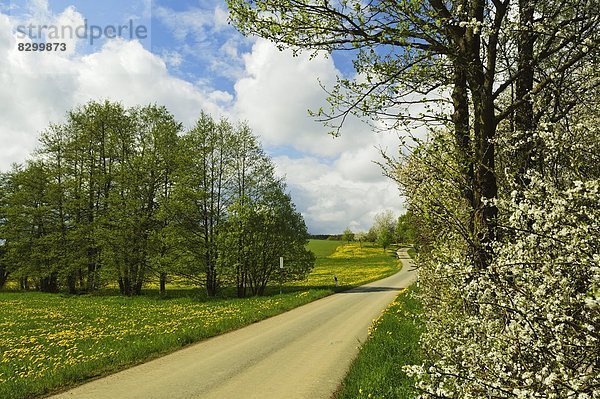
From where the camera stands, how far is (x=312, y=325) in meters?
15.2

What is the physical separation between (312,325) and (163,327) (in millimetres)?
6210

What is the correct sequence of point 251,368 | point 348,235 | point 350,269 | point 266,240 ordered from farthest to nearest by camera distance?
point 348,235 < point 350,269 < point 266,240 < point 251,368

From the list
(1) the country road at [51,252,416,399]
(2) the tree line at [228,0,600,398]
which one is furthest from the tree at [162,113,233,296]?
(2) the tree line at [228,0,600,398]

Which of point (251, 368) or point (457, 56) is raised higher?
point (457, 56)

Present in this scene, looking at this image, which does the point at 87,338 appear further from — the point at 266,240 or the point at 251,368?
the point at 266,240

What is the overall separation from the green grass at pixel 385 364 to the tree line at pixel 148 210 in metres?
17.0

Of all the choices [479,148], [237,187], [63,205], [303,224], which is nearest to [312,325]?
[479,148]

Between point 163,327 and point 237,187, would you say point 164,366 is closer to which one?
point 163,327

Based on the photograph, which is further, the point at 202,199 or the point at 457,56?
the point at 202,199

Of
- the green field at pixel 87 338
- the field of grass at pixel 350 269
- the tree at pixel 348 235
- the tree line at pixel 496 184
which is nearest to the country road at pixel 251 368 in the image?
the green field at pixel 87 338

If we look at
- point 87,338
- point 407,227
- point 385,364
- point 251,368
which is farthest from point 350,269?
point 385,364

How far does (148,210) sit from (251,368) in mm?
27716

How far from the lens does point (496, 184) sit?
541 centimetres

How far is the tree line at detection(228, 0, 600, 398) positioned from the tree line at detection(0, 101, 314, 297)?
22654mm
